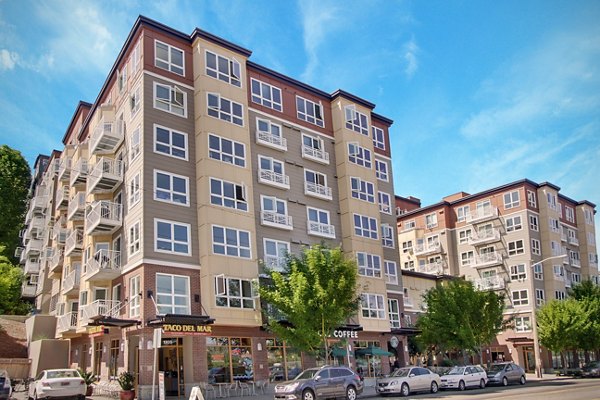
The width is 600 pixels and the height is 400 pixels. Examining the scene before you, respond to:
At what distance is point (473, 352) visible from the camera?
43625 mm

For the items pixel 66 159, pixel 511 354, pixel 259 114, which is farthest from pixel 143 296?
pixel 511 354

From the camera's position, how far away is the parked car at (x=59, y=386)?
25.1 m

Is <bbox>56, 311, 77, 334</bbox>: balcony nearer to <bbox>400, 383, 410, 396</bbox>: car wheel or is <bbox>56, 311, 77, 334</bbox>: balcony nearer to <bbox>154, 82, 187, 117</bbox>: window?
<bbox>154, 82, 187, 117</bbox>: window

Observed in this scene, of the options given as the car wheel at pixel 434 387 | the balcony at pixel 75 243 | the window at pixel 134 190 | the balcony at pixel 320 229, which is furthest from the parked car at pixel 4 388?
the car wheel at pixel 434 387

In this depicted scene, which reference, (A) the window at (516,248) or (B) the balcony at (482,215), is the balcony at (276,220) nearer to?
(B) the balcony at (482,215)

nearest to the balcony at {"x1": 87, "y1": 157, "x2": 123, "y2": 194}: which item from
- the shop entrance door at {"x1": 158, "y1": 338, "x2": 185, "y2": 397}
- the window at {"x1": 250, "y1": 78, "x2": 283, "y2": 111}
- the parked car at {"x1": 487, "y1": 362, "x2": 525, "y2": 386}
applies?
the window at {"x1": 250, "y1": 78, "x2": 283, "y2": 111}

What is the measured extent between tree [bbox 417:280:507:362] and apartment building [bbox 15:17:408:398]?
280 cm

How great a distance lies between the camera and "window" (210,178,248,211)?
110 ft

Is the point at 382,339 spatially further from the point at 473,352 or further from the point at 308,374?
the point at 308,374

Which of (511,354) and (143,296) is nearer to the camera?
(143,296)

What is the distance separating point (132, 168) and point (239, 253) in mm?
7923

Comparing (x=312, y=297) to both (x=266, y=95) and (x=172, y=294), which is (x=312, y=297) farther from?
(x=266, y=95)

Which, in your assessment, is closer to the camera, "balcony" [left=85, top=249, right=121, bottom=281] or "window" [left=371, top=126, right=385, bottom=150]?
"balcony" [left=85, top=249, right=121, bottom=281]

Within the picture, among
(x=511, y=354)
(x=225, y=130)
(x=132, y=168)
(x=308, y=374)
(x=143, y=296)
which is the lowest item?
(x=511, y=354)
